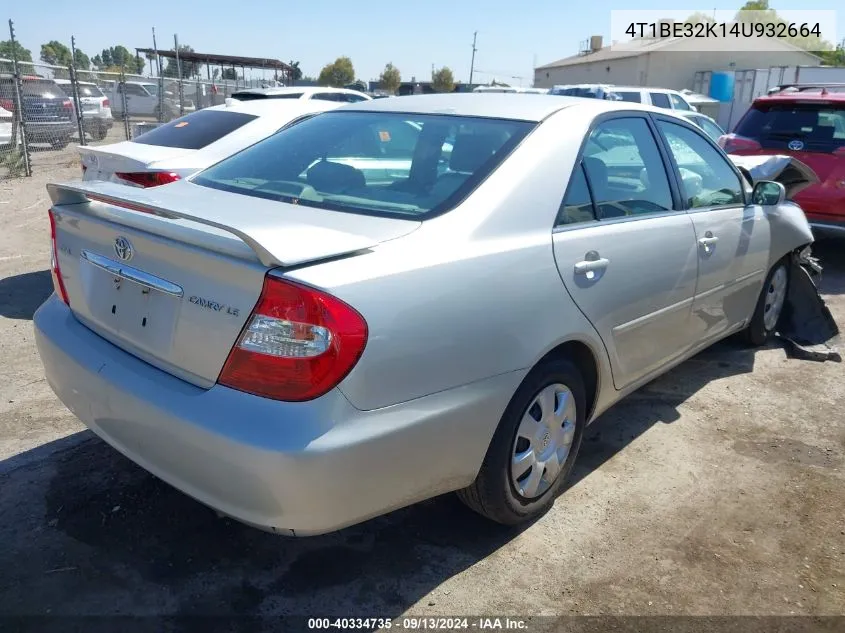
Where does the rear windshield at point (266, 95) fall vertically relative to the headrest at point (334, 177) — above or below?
above

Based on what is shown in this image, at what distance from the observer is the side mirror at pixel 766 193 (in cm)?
435

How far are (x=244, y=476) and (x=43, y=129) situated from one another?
46.3 ft

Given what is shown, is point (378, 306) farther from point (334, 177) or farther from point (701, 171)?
point (701, 171)

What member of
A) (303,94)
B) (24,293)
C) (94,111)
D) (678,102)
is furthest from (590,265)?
(94,111)

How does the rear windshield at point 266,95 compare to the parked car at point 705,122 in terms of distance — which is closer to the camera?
the rear windshield at point 266,95

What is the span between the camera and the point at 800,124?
7488 mm

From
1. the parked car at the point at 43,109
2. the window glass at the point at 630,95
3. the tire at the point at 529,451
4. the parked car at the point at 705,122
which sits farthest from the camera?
the window glass at the point at 630,95

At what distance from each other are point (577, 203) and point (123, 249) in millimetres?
1739

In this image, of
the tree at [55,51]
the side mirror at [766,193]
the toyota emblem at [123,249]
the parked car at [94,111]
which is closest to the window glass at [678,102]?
the side mirror at [766,193]

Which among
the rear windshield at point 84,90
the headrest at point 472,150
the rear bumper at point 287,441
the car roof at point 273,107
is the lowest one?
the rear bumper at point 287,441

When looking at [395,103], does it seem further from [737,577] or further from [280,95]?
[280,95]

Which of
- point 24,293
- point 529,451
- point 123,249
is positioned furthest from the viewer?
point 24,293

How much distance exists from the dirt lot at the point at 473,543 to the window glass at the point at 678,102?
536 inches

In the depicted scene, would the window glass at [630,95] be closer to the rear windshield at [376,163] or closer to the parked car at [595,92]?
the parked car at [595,92]
